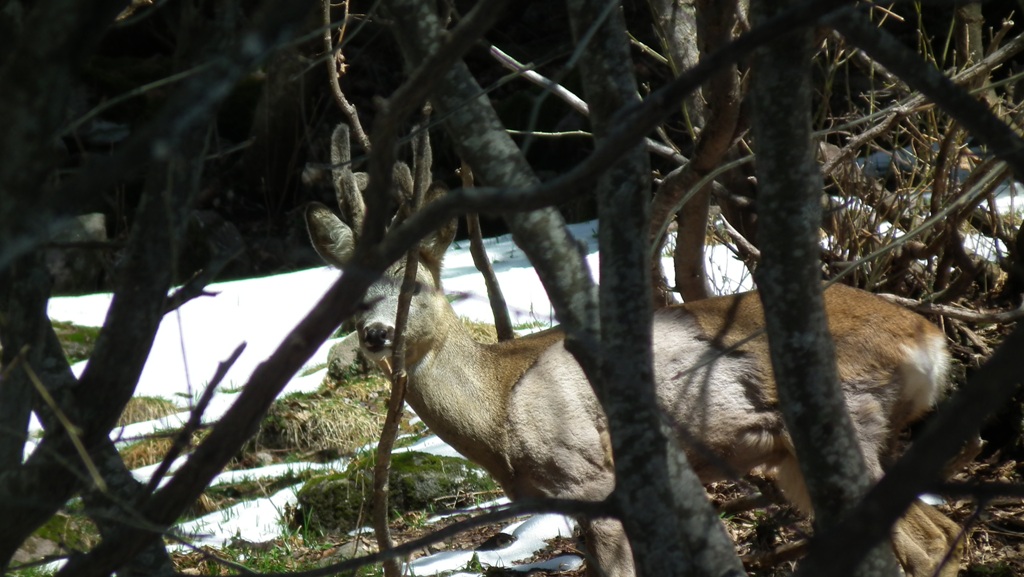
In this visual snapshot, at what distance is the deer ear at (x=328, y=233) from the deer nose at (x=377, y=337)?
792 millimetres

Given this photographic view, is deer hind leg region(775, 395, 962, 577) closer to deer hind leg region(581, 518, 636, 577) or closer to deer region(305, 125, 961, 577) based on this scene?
A: deer region(305, 125, 961, 577)

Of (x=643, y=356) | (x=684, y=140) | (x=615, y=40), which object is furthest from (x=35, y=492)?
(x=684, y=140)

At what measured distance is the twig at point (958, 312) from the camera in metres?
5.38

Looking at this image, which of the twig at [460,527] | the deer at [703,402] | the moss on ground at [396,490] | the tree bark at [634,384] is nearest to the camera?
the twig at [460,527]

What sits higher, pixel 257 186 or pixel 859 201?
pixel 257 186

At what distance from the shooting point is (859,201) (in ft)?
22.1

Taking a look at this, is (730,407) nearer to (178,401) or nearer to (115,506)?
(115,506)

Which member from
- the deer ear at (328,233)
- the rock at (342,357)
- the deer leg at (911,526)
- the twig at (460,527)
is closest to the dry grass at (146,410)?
the rock at (342,357)

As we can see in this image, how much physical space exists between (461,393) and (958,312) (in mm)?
2597

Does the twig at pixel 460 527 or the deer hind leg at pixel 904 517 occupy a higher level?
the twig at pixel 460 527

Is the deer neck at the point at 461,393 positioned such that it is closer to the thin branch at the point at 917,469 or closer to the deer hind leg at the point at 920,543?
the deer hind leg at the point at 920,543

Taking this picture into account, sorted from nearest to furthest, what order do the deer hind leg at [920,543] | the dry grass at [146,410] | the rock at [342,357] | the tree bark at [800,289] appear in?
the tree bark at [800,289]
the deer hind leg at [920,543]
the dry grass at [146,410]
the rock at [342,357]

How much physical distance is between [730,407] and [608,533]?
36.1 inches

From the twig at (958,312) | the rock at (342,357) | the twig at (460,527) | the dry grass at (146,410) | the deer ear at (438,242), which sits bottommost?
the twig at (460,527)
